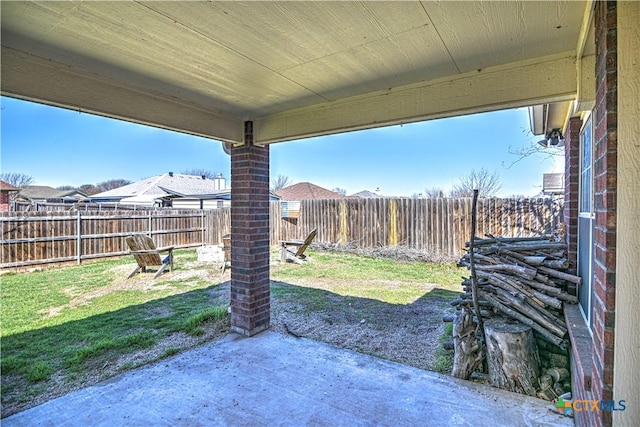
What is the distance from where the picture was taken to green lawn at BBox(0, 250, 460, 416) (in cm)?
321

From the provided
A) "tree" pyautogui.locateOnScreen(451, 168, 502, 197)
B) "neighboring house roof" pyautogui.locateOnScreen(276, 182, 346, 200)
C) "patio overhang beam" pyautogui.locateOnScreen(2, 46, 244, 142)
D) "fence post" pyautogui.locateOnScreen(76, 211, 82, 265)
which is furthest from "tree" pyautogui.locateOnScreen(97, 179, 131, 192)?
"patio overhang beam" pyautogui.locateOnScreen(2, 46, 244, 142)

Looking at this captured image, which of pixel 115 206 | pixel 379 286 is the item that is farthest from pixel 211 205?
pixel 379 286

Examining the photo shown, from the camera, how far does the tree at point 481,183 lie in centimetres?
1722

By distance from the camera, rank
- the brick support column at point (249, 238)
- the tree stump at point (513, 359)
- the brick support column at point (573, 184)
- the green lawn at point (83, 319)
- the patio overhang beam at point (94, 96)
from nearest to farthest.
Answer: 1. the patio overhang beam at point (94, 96)
2. the tree stump at point (513, 359)
3. the green lawn at point (83, 319)
4. the brick support column at point (573, 184)
5. the brick support column at point (249, 238)

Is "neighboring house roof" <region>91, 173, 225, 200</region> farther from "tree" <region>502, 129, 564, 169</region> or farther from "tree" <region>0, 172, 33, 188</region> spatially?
"tree" <region>0, 172, 33, 188</region>

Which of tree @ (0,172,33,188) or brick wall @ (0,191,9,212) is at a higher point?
tree @ (0,172,33,188)

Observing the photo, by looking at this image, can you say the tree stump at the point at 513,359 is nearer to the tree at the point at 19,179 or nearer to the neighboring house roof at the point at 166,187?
the neighboring house roof at the point at 166,187

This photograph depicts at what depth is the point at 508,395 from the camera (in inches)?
105

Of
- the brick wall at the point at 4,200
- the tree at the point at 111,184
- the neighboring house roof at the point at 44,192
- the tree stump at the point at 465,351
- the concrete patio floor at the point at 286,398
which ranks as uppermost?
the tree at the point at 111,184

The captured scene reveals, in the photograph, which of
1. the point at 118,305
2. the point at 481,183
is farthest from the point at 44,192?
the point at 481,183

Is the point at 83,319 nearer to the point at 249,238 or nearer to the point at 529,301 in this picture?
the point at 249,238

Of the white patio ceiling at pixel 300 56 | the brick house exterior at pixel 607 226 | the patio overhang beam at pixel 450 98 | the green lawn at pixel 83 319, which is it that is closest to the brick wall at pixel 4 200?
the green lawn at pixel 83 319

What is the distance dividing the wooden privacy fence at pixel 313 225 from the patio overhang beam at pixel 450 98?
6.54 meters

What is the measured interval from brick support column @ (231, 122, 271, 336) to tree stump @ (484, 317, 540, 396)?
249cm
